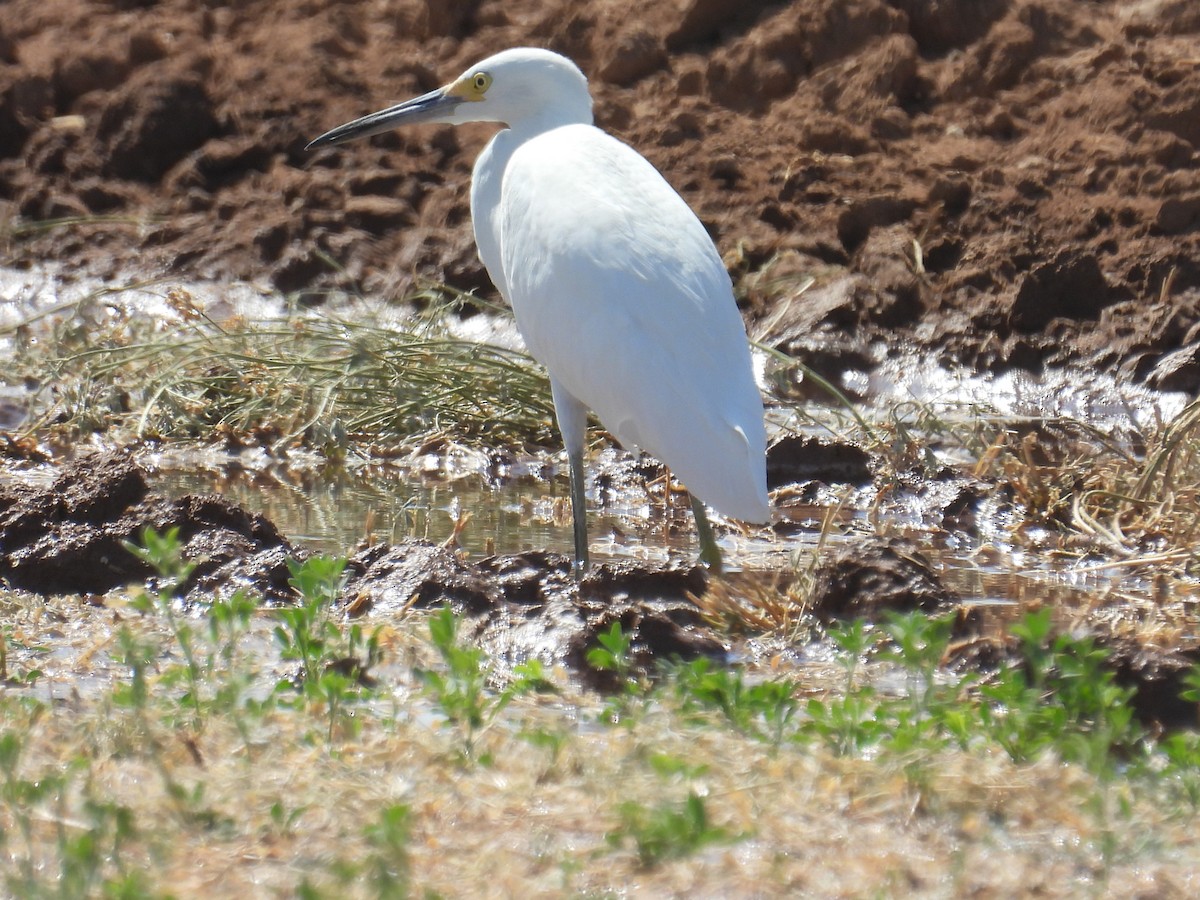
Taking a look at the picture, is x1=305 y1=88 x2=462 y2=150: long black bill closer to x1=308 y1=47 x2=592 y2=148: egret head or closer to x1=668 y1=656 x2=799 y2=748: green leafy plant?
x1=308 y1=47 x2=592 y2=148: egret head

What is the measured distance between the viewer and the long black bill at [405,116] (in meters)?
5.83

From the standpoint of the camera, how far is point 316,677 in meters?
3.19

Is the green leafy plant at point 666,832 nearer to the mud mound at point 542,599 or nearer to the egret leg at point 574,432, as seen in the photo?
the mud mound at point 542,599

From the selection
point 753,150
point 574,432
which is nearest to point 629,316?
point 574,432

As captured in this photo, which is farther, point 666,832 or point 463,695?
point 463,695

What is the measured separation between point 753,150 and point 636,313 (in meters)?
4.83

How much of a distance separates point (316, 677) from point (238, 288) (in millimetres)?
6085

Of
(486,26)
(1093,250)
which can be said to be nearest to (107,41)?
(486,26)

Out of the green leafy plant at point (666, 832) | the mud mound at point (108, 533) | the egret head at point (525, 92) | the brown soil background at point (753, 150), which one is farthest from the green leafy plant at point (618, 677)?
the brown soil background at point (753, 150)

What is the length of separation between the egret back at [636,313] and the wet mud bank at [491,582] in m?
0.29

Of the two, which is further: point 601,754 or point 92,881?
point 601,754

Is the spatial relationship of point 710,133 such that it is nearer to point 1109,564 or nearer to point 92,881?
point 1109,564

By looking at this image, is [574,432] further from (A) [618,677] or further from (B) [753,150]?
(B) [753,150]

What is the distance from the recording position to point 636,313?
4375mm
